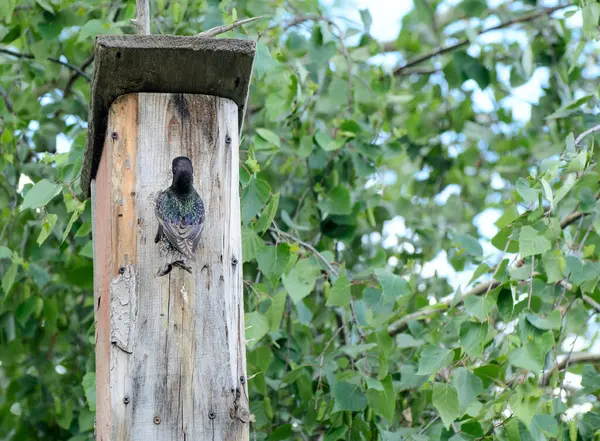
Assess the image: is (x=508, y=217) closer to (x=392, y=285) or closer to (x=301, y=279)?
(x=392, y=285)

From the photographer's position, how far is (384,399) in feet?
8.66

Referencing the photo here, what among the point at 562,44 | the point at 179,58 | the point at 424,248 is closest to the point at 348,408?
the point at 179,58

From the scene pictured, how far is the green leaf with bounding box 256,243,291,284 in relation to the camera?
2.57 metres

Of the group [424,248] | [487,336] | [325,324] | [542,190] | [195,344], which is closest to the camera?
[195,344]

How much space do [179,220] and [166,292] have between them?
137 mm

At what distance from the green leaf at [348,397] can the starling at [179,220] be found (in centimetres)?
90

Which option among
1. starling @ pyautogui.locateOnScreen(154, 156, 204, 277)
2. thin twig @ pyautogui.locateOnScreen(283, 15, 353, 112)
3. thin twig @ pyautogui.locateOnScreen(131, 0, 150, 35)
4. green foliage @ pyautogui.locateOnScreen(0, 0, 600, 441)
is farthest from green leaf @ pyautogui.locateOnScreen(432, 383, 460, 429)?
thin twig @ pyautogui.locateOnScreen(283, 15, 353, 112)

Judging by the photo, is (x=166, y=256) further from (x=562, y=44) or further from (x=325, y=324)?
(x=562, y=44)

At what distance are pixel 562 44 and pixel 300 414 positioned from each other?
1.87 metres

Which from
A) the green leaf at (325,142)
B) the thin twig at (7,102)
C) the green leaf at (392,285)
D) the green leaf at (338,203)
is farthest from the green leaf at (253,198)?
the thin twig at (7,102)

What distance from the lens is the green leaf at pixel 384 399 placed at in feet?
8.64

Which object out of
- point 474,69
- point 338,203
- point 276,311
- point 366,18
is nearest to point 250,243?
point 276,311

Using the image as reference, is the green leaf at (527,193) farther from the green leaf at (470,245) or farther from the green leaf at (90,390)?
the green leaf at (90,390)

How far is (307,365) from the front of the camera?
283 cm
